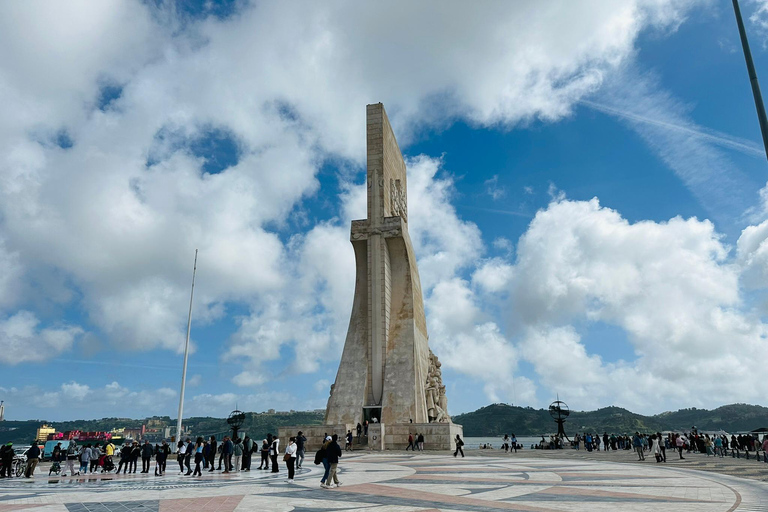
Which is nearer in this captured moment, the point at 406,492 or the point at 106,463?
the point at 406,492

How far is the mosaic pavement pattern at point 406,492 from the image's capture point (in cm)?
760

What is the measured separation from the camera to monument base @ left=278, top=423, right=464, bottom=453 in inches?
933

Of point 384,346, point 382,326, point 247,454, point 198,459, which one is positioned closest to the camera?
point 198,459

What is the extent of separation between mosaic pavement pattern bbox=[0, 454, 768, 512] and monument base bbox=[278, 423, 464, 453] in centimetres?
1058

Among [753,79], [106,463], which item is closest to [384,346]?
[106,463]

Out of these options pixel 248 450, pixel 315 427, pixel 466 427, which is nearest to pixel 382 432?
pixel 315 427

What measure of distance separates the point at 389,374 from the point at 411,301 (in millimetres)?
4428

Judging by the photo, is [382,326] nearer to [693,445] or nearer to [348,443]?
[348,443]

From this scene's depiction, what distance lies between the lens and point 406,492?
30.0ft

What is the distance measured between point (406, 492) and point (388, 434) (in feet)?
51.8

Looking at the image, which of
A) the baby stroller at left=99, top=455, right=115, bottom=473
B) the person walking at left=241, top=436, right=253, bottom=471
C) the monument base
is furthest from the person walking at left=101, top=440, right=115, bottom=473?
the monument base

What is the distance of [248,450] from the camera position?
14.5 meters

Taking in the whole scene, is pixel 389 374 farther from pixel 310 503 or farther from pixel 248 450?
pixel 310 503

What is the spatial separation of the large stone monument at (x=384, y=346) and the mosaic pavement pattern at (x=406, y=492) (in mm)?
11211
